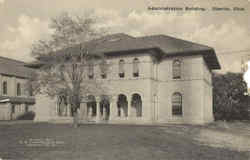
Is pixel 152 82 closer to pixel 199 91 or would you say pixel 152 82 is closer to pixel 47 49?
pixel 199 91

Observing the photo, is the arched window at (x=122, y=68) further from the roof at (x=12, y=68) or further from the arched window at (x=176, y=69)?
the roof at (x=12, y=68)

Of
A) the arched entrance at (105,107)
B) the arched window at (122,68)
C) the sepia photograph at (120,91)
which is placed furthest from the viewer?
the arched entrance at (105,107)

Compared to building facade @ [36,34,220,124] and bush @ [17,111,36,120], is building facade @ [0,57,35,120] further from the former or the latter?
building facade @ [36,34,220,124]

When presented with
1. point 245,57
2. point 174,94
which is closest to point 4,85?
point 174,94

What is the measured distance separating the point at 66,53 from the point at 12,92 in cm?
2346

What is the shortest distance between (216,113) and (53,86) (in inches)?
993

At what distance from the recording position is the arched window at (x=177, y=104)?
26.9 meters

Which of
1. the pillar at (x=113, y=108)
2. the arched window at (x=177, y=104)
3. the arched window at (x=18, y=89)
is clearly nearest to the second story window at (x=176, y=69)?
the arched window at (x=177, y=104)

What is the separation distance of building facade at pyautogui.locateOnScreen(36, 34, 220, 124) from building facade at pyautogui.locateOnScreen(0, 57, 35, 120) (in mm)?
11835

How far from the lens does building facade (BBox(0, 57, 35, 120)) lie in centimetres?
3625

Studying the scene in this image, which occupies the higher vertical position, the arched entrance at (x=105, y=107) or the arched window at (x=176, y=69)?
the arched window at (x=176, y=69)

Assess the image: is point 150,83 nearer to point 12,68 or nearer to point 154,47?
point 154,47

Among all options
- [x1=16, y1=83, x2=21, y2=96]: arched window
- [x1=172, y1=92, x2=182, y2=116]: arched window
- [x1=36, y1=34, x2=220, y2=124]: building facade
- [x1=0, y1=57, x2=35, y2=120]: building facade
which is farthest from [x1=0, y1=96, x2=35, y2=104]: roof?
[x1=172, y1=92, x2=182, y2=116]: arched window

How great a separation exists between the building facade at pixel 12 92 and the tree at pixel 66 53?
16.6m
